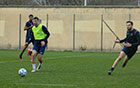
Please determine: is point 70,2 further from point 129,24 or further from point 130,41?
point 129,24

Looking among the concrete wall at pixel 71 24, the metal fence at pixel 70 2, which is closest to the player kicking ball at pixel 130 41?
the concrete wall at pixel 71 24

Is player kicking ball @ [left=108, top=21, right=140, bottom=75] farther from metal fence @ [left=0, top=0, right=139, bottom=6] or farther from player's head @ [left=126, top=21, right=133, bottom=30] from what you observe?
metal fence @ [left=0, top=0, right=139, bottom=6]

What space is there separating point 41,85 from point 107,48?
2490 cm

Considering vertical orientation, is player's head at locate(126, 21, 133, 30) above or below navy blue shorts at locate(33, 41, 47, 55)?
above

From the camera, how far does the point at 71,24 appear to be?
36719 mm

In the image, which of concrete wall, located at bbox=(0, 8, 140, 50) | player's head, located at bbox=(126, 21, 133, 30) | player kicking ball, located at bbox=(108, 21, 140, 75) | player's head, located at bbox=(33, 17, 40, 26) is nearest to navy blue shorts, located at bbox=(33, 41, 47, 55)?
player's head, located at bbox=(33, 17, 40, 26)

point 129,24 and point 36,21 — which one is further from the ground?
point 36,21

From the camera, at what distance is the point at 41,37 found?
16062 millimetres

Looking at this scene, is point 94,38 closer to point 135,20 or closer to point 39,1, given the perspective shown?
point 135,20

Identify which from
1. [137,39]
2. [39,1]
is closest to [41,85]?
[137,39]

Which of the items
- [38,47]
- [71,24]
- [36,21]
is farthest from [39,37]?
[71,24]

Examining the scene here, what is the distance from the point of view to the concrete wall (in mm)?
35531

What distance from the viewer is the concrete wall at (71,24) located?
35.5 m

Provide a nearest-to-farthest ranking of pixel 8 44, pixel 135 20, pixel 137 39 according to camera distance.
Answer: pixel 137 39
pixel 135 20
pixel 8 44
